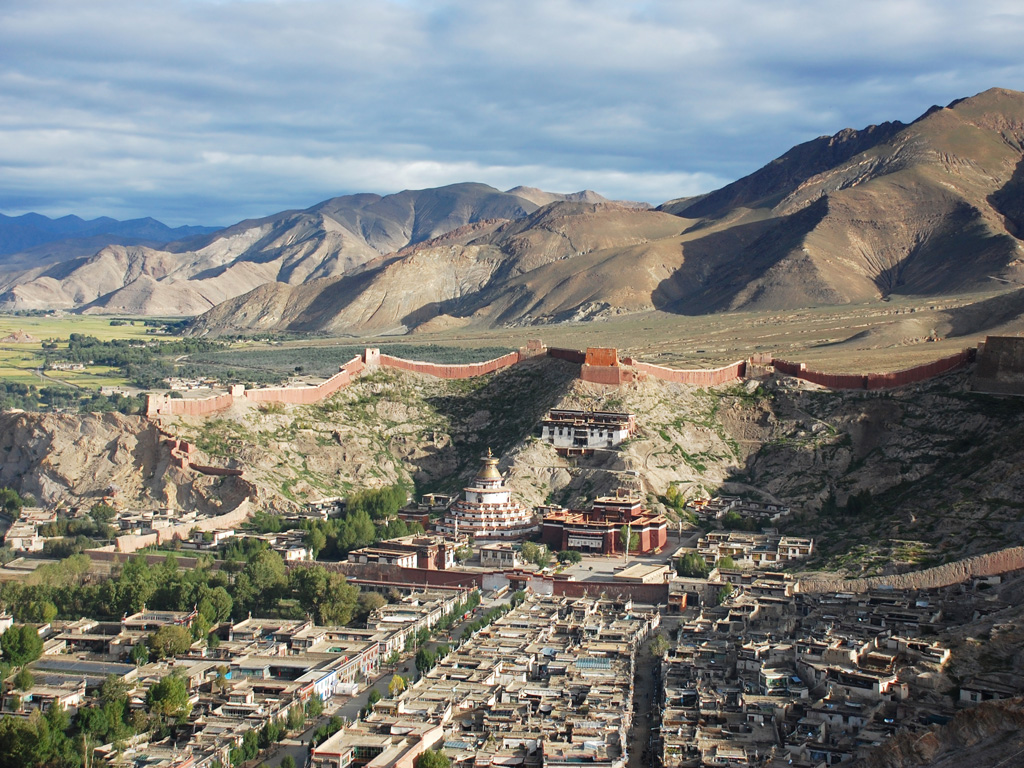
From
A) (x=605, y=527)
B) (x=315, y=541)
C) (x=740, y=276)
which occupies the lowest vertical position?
(x=315, y=541)

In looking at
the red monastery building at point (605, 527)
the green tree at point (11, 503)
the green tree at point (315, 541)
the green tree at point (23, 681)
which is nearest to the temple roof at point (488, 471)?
the red monastery building at point (605, 527)

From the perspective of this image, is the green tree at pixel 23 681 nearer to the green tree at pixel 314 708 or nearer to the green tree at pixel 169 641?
the green tree at pixel 169 641

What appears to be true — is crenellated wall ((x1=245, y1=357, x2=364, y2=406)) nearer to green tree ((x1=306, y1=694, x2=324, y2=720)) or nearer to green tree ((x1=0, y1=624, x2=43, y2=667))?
green tree ((x1=0, y1=624, x2=43, y2=667))

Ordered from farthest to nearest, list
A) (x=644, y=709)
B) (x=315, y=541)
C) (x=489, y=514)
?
1. (x=489, y=514)
2. (x=315, y=541)
3. (x=644, y=709)

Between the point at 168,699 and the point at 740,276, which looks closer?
the point at 168,699

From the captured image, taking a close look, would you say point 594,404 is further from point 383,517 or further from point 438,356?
point 438,356

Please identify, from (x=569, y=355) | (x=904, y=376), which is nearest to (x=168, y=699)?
(x=569, y=355)

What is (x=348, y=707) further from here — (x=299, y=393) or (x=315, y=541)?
(x=299, y=393)

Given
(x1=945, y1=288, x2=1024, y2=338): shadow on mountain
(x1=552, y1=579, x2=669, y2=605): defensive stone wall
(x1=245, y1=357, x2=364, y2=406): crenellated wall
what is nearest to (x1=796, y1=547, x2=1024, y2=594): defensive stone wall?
(x1=552, y1=579, x2=669, y2=605): defensive stone wall
